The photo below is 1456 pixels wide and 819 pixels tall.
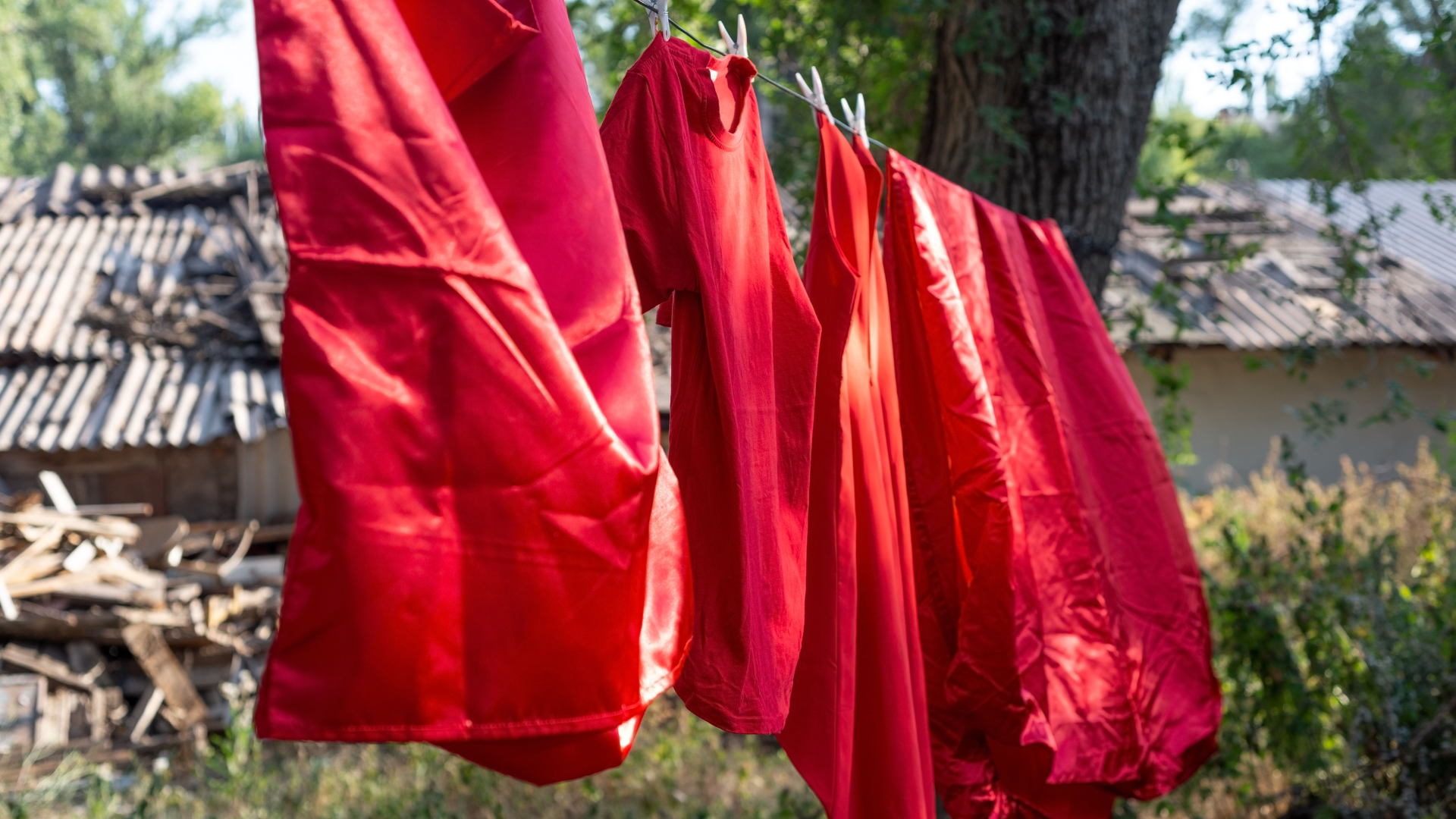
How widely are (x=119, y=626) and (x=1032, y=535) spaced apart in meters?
5.33

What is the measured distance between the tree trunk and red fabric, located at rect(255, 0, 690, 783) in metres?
2.11

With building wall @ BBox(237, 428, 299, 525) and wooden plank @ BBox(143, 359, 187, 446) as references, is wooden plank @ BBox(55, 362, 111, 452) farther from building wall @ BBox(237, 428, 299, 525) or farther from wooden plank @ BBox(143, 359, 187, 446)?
building wall @ BBox(237, 428, 299, 525)

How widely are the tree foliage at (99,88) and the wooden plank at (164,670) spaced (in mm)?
13543

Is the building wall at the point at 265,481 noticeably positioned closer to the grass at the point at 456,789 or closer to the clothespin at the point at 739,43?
the grass at the point at 456,789

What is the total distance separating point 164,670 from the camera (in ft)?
18.1

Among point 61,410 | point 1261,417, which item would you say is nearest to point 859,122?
point 61,410

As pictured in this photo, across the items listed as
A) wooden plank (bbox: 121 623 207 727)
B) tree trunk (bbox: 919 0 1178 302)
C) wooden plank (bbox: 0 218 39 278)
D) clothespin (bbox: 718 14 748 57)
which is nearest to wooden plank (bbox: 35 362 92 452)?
wooden plank (bbox: 0 218 39 278)

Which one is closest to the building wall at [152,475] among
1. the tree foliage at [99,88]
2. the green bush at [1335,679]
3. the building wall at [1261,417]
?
the green bush at [1335,679]

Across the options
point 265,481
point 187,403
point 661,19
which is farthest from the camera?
point 265,481

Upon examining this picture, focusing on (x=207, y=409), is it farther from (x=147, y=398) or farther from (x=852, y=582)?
(x=852, y=582)

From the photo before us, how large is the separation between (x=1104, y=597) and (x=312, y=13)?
1.63 m

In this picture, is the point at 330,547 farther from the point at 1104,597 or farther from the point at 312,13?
the point at 1104,597

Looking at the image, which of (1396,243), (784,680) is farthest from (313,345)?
(1396,243)

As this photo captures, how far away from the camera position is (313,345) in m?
0.75
